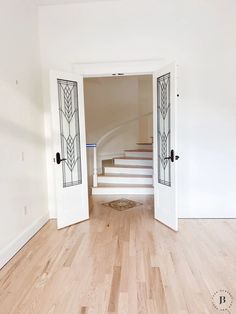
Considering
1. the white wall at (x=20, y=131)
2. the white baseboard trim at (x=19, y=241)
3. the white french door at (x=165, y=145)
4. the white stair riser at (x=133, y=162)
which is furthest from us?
the white stair riser at (x=133, y=162)

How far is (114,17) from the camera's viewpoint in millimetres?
3537

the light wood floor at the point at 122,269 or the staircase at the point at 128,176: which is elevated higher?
the staircase at the point at 128,176

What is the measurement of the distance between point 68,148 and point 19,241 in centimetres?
139

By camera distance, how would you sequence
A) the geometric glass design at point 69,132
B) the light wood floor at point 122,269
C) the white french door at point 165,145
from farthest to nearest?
the geometric glass design at point 69,132, the white french door at point 165,145, the light wood floor at point 122,269

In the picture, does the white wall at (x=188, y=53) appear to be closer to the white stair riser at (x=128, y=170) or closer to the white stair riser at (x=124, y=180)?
the white stair riser at (x=124, y=180)

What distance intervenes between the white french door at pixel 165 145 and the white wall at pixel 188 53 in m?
0.31

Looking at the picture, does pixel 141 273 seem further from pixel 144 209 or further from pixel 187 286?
pixel 144 209

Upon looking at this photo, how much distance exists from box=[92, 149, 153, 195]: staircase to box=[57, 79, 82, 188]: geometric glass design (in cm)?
146

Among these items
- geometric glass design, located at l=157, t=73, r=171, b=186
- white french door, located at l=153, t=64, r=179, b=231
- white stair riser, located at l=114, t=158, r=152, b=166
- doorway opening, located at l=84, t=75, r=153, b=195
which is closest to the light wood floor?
white french door, located at l=153, t=64, r=179, b=231

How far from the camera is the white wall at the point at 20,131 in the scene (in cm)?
264

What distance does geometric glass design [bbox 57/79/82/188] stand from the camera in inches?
135

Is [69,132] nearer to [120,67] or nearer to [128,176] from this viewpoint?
[120,67]

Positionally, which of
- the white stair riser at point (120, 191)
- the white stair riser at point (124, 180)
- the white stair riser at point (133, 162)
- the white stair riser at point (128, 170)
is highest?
the white stair riser at point (133, 162)

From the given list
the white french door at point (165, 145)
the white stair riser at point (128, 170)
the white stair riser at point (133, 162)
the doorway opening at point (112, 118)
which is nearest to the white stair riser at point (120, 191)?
the white stair riser at point (128, 170)
